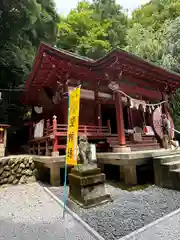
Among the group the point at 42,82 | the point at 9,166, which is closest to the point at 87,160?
the point at 9,166

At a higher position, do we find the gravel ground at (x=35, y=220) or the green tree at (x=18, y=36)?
the green tree at (x=18, y=36)

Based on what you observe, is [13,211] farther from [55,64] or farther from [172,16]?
[172,16]

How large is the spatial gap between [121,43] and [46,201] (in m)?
22.4

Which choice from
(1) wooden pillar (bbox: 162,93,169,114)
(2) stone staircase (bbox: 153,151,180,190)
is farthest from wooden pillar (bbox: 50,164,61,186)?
(1) wooden pillar (bbox: 162,93,169,114)

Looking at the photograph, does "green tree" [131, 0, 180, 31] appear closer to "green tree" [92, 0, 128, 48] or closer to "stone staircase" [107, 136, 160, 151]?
"green tree" [92, 0, 128, 48]

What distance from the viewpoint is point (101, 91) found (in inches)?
344

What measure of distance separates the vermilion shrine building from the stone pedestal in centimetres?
222

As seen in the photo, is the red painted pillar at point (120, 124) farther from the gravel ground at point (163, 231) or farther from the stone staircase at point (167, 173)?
the gravel ground at point (163, 231)

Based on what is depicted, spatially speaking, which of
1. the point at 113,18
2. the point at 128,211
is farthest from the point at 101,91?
the point at 113,18

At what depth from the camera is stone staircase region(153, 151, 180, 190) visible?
4.90 metres

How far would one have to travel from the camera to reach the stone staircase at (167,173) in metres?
4.90

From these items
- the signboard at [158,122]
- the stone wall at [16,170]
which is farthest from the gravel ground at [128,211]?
the signboard at [158,122]

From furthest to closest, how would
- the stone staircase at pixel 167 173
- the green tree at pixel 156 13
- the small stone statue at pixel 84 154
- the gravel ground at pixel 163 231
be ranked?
the green tree at pixel 156 13 → the stone staircase at pixel 167 173 → the small stone statue at pixel 84 154 → the gravel ground at pixel 163 231

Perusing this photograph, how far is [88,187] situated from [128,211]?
1.02 meters
